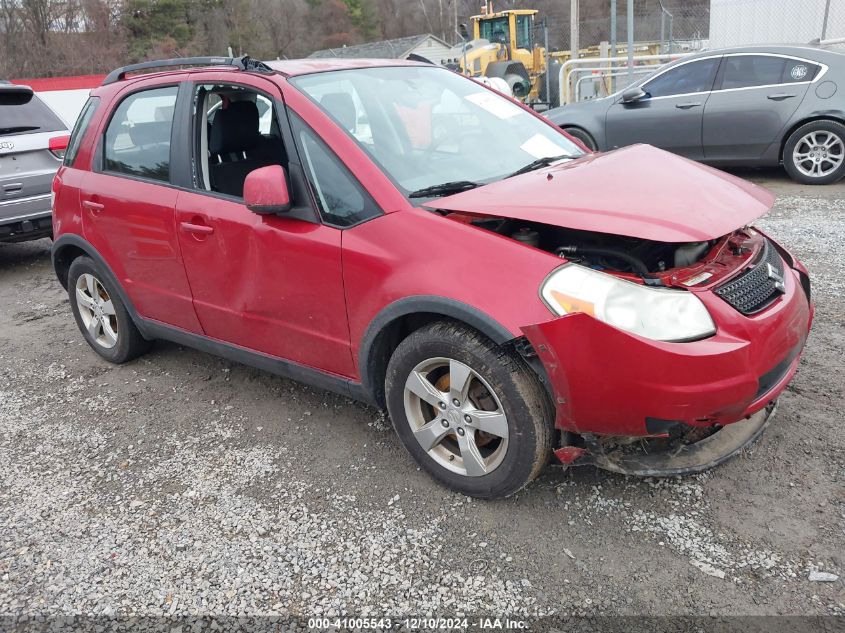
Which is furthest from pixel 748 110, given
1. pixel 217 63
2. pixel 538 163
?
pixel 217 63

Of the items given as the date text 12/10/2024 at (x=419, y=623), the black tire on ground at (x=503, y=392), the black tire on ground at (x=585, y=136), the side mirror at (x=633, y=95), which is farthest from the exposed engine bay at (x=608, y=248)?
the black tire on ground at (x=585, y=136)

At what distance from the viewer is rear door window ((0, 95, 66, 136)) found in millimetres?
6832

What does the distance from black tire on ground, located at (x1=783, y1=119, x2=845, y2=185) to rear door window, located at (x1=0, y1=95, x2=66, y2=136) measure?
26.4 ft

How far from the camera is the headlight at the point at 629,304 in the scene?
2293 millimetres

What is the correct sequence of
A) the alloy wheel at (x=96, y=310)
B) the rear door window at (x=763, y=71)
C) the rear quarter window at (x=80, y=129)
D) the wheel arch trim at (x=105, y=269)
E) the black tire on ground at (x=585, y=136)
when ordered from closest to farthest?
the wheel arch trim at (x=105, y=269), the rear quarter window at (x=80, y=129), the alloy wheel at (x=96, y=310), the rear door window at (x=763, y=71), the black tire on ground at (x=585, y=136)

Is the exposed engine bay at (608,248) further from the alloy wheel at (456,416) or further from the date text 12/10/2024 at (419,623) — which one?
the date text 12/10/2024 at (419,623)

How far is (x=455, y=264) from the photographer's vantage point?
257 centimetres

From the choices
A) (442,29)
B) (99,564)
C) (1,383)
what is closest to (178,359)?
(1,383)

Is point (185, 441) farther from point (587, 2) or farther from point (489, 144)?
point (587, 2)

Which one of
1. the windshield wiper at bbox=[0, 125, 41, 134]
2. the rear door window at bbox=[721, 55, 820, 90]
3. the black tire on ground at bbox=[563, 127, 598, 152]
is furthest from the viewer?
the black tire on ground at bbox=[563, 127, 598, 152]

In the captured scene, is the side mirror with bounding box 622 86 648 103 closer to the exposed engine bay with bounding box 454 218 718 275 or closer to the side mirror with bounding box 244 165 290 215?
the exposed engine bay with bounding box 454 218 718 275

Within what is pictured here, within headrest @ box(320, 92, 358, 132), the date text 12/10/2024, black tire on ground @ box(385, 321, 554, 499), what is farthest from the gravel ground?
headrest @ box(320, 92, 358, 132)

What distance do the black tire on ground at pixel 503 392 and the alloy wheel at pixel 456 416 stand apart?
0.03 meters

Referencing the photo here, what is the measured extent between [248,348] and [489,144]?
1.63 metres
